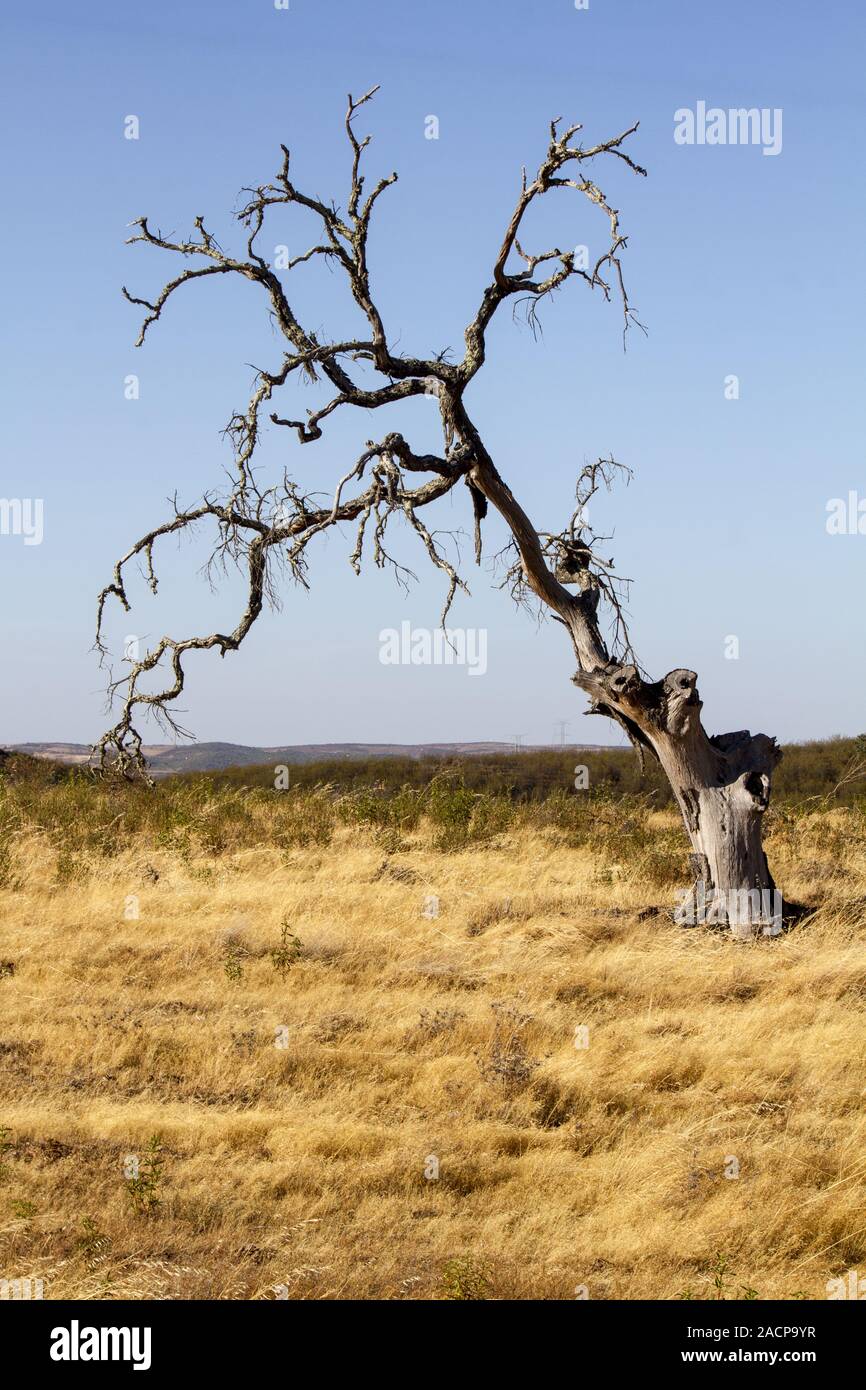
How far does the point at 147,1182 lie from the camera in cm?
603

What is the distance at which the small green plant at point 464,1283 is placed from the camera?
195 inches

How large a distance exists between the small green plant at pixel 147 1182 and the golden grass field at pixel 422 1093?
2cm

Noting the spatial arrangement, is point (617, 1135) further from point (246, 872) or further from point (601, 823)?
point (601, 823)

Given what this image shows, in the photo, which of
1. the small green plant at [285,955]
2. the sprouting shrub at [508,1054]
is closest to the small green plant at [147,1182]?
the sprouting shrub at [508,1054]

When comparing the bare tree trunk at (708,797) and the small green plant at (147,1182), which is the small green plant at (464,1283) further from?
the bare tree trunk at (708,797)

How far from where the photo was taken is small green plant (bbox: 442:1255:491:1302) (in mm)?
4941

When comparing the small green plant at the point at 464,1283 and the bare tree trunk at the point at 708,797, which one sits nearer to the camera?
the small green plant at the point at 464,1283

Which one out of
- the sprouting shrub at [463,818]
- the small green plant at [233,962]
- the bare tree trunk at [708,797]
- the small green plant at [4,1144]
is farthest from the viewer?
the sprouting shrub at [463,818]

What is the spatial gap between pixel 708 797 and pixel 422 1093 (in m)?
4.97

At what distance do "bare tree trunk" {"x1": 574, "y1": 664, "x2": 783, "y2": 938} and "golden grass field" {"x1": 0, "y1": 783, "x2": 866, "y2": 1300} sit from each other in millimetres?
445

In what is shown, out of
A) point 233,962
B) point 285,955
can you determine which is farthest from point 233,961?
point 285,955

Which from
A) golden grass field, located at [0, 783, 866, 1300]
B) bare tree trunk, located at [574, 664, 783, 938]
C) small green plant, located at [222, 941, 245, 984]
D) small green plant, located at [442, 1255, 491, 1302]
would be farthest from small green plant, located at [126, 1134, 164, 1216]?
bare tree trunk, located at [574, 664, 783, 938]

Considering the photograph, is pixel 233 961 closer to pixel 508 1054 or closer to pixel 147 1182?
pixel 508 1054

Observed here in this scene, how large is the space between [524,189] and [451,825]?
25.3ft
